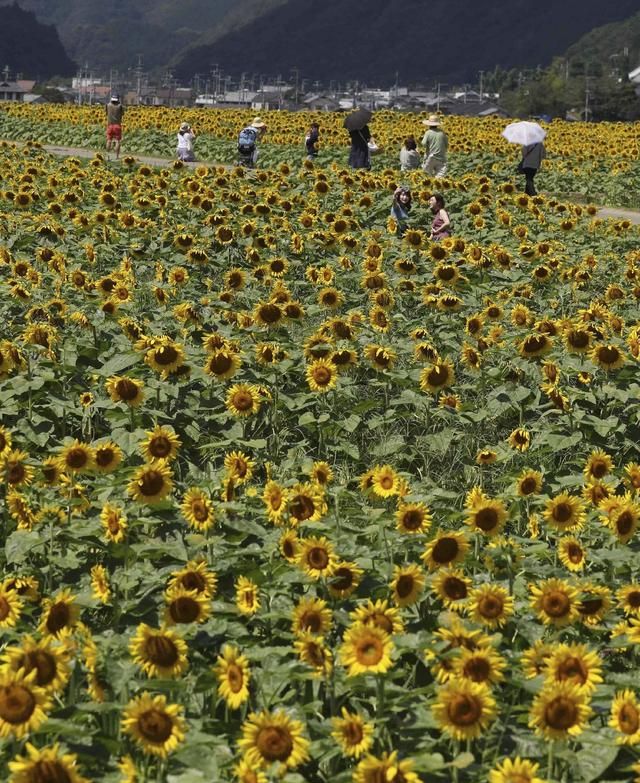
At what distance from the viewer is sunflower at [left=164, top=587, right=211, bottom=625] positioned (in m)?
4.26

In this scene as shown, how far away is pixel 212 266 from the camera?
39.8ft

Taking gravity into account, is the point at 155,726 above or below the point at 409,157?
below

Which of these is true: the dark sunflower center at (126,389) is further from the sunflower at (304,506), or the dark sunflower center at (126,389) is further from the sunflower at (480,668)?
the sunflower at (480,668)

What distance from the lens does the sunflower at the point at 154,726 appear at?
356 centimetres

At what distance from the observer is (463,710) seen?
3.64m

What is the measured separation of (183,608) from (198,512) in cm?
86

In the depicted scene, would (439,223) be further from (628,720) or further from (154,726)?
(154,726)

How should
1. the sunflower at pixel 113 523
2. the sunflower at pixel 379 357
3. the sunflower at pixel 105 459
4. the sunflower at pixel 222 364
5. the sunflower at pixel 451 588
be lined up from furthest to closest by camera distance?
1. the sunflower at pixel 379 357
2. the sunflower at pixel 222 364
3. the sunflower at pixel 105 459
4. the sunflower at pixel 113 523
5. the sunflower at pixel 451 588

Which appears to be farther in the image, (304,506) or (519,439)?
(519,439)

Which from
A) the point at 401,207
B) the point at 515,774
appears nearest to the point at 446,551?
the point at 515,774

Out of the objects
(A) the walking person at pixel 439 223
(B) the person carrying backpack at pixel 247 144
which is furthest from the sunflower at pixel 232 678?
(B) the person carrying backpack at pixel 247 144

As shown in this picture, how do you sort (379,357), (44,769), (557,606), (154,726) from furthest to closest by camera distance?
(379,357)
(557,606)
(154,726)
(44,769)

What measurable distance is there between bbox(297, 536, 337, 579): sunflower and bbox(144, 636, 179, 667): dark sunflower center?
807 mm

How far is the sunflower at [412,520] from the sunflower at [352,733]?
139 cm
